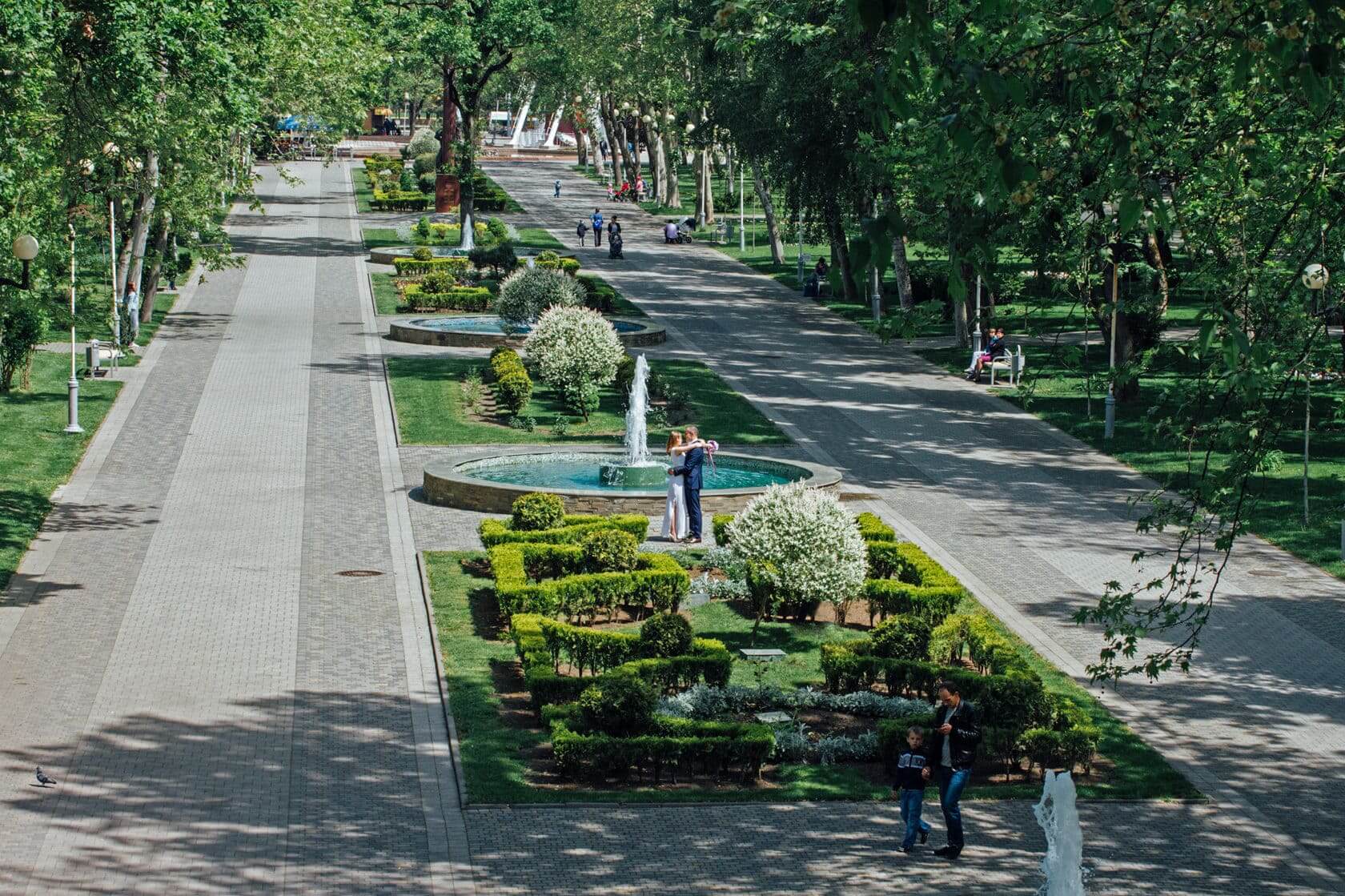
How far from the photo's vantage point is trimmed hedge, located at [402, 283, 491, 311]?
46.8 metres

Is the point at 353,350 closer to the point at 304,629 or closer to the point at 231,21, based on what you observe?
the point at 231,21

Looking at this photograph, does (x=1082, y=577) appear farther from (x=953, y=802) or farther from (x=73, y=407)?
(x=73, y=407)

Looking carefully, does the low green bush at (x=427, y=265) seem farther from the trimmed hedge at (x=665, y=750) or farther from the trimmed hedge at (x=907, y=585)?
the trimmed hedge at (x=665, y=750)

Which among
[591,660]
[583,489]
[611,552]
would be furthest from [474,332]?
[591,660]

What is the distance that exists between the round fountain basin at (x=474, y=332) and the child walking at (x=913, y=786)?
27592 millimetres

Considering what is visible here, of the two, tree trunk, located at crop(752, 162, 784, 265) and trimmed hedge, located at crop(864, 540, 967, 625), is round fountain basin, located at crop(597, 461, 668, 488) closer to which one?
trimmed hedge, located at crop(864, 540, 967, 625)

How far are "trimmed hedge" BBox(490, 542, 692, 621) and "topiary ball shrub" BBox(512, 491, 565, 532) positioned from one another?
1310 millimetres

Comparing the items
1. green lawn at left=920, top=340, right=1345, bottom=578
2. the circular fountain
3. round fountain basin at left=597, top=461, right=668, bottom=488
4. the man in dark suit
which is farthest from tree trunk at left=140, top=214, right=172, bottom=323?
the man in dark suit

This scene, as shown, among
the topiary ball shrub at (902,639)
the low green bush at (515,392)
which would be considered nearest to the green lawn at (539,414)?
the low green bush at (515,392)

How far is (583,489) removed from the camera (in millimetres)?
24547

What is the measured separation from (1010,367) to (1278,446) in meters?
8.43

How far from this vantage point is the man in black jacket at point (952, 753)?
12852 millimetres

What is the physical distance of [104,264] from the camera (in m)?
43.3

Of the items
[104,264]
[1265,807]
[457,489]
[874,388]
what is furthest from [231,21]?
[104,264]
